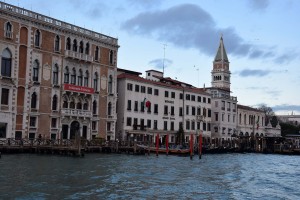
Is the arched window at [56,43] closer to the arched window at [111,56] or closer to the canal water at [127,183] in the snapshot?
the arched window at [111,56]

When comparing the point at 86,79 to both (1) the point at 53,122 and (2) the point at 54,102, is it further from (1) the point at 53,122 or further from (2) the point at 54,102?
(1) the point at 53,122

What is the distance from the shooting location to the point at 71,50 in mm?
47031

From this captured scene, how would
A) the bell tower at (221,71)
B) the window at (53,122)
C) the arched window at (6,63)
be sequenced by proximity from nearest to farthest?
the arched window at (6,63) → the window at (53,122) → the bell tower at (221,71)

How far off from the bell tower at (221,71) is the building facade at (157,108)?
82.3ft

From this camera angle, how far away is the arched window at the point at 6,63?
135 ft

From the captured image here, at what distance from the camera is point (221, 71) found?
93562mm

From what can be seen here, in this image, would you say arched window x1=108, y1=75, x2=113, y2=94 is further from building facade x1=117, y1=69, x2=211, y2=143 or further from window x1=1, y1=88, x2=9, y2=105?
window x1=1, y1=88, x2=9, y2=105

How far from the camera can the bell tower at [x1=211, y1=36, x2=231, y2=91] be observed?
93.6m

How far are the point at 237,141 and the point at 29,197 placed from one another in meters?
57.5

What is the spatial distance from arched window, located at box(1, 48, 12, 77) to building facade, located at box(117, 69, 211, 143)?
A: 16181 mm

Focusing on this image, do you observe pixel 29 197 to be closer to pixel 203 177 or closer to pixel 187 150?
pixel 203 177

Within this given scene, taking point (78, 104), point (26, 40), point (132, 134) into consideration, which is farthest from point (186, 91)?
point (26, 40)

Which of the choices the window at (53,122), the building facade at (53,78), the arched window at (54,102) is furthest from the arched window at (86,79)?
the window at (53,122)

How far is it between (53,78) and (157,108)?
18.4 m
